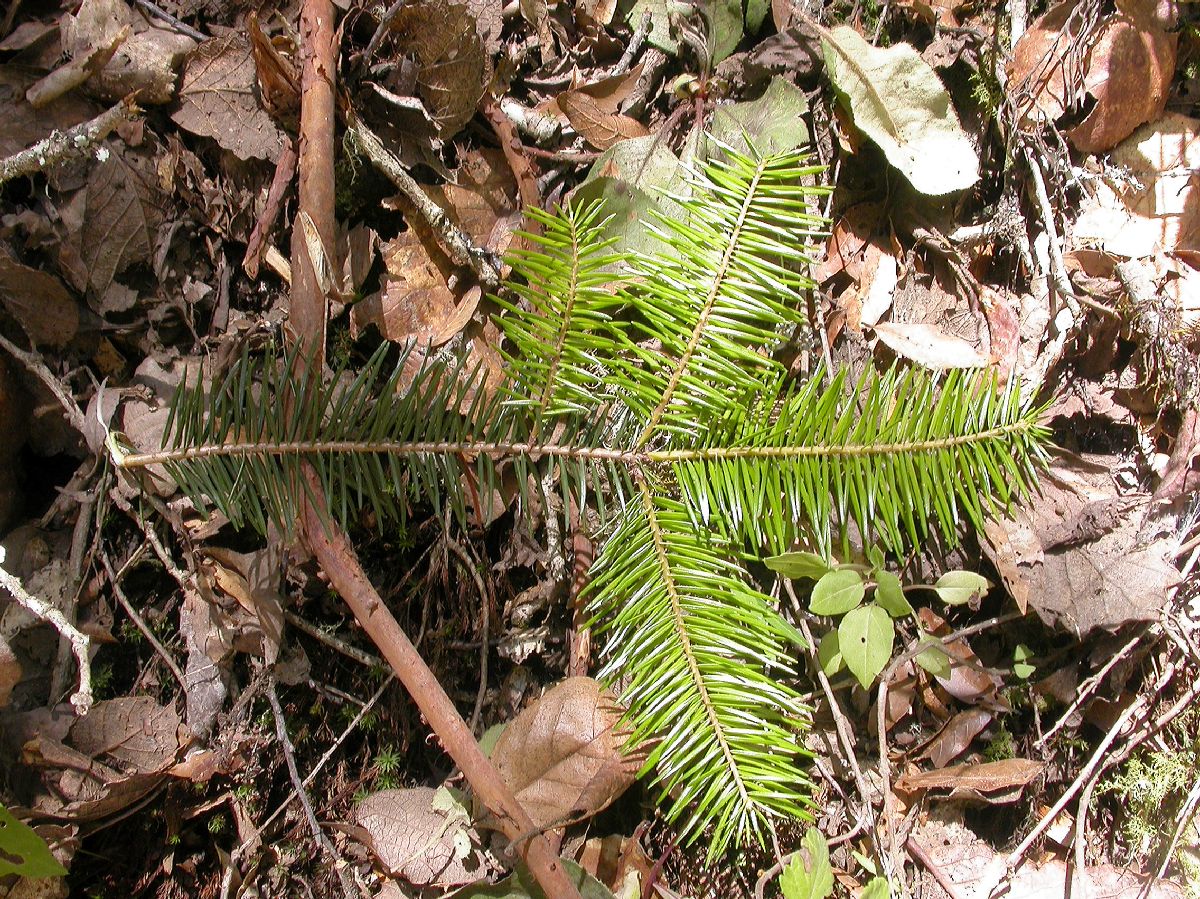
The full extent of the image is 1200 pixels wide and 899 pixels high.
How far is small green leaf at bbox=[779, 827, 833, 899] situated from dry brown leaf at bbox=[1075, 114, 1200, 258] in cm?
163

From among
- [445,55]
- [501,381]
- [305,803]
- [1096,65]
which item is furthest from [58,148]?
[1096,65]

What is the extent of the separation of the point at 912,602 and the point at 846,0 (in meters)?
1.56

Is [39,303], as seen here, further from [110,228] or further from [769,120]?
[769,120]

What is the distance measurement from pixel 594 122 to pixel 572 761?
1.51 meters

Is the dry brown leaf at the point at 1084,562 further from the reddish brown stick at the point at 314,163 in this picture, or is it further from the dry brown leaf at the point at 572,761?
the reddish brown stick at the point at 314,163

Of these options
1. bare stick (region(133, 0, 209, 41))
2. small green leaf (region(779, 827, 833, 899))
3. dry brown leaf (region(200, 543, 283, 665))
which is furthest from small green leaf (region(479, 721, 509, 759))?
bare stick (region(133, 0, 209, 41))

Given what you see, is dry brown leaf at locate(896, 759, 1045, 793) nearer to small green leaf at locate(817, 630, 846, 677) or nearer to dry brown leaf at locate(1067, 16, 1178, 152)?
small green leaf at locate(817, 630, 846, 677)

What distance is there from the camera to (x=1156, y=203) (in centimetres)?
206

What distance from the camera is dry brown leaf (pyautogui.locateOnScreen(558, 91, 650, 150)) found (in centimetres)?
197

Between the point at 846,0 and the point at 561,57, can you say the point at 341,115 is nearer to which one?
the point at 561,57

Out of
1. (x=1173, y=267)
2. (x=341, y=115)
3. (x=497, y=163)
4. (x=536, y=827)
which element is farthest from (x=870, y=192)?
(x=536, y=827)

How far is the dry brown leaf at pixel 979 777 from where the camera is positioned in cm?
191

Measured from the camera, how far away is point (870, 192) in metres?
2.04

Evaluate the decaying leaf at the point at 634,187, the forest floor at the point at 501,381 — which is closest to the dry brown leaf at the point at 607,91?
the forest floor at the point at 501,381
